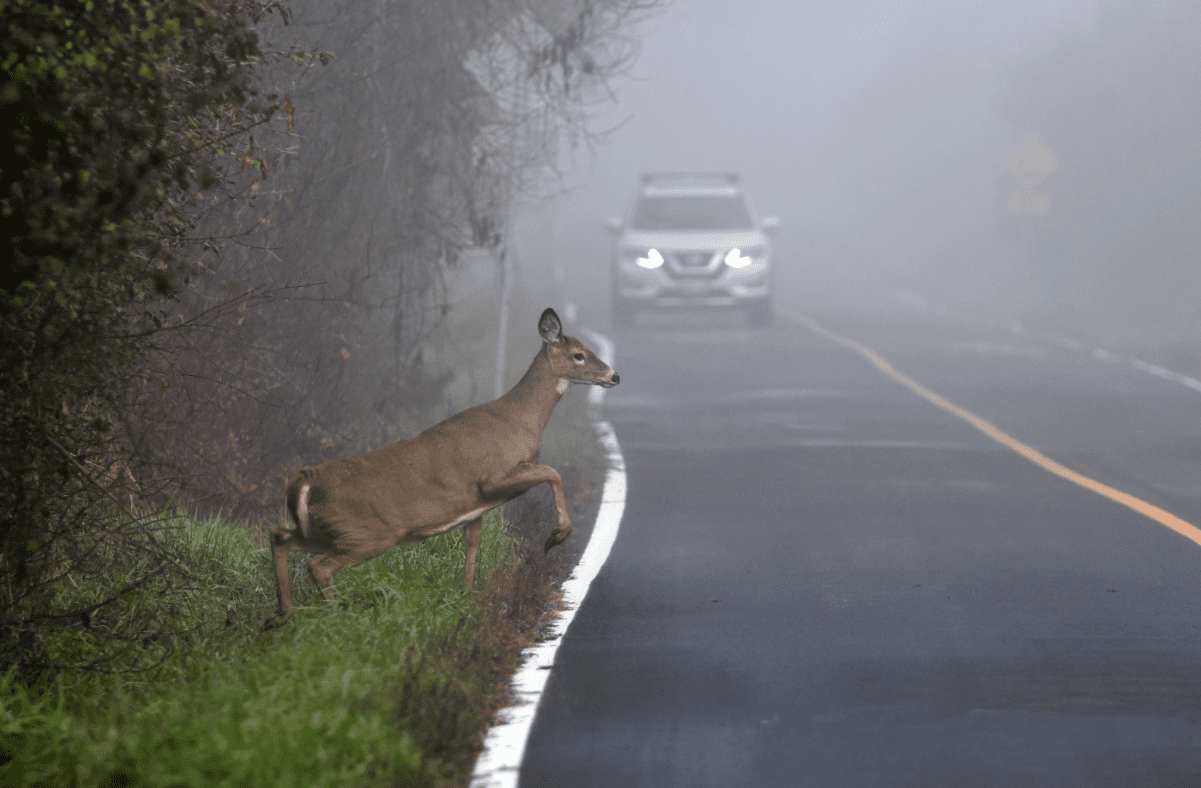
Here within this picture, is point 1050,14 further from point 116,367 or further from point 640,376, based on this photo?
point 116,367

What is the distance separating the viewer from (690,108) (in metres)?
170

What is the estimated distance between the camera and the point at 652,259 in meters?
27.5

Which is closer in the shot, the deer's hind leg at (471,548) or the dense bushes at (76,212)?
the dense bushes at (76,212)

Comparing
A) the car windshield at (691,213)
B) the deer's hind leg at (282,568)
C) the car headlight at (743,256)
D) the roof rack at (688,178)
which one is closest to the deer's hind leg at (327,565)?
the deer's hind leg at (282,568)

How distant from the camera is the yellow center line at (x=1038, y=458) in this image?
11633 millimetres

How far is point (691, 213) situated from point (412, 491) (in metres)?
21.5

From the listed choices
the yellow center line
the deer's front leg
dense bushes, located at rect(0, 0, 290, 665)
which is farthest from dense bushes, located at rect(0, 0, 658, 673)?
the yellow center line

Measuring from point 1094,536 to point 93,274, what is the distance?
22.6ft

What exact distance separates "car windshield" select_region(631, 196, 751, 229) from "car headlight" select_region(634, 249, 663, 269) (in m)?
0.94

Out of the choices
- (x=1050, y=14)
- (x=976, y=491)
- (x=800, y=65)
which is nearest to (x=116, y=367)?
(x=976, y=491)

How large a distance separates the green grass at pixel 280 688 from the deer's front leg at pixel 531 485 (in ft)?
1.70

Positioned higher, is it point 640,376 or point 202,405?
point 202,405

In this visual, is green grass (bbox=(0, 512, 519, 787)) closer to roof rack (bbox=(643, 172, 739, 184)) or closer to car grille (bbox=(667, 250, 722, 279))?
car grille (bbox=(667, 250, 722, 279))

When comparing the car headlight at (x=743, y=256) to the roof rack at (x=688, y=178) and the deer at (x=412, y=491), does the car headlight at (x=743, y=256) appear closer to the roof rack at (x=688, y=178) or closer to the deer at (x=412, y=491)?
the roof rack at (x=688, y=178)
